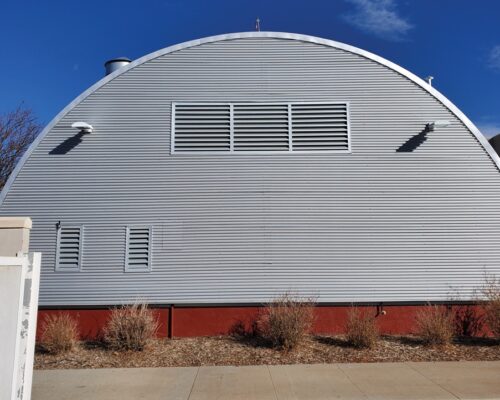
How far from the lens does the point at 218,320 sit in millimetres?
11172

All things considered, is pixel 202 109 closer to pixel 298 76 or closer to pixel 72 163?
pixel 298 76

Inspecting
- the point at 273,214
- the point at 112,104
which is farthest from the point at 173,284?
the point at 112,104

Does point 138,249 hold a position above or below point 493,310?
above

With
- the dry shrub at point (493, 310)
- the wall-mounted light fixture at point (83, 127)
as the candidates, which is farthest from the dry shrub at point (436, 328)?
the wall-mounted light fixture at point (83, 127)

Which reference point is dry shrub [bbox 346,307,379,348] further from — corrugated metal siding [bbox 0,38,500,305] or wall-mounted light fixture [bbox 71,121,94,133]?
wall-mounted light fixture [bbox 71,121,94,133]

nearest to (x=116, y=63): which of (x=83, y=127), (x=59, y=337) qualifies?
(x=83, y=127)

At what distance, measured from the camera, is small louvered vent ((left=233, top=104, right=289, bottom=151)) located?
1198cm

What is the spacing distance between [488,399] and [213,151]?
7.82 meters

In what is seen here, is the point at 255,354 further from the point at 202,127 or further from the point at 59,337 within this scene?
the point at 202,127

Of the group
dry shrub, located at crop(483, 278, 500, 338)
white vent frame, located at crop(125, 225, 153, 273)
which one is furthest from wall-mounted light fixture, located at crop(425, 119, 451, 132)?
white vent frame, located at crop(125, 225, 153, 273)

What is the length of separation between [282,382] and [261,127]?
644cm

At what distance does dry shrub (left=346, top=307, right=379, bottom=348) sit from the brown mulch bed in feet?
0.53

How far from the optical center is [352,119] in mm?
12102

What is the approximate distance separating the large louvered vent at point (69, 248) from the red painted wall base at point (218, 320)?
3.41ft
